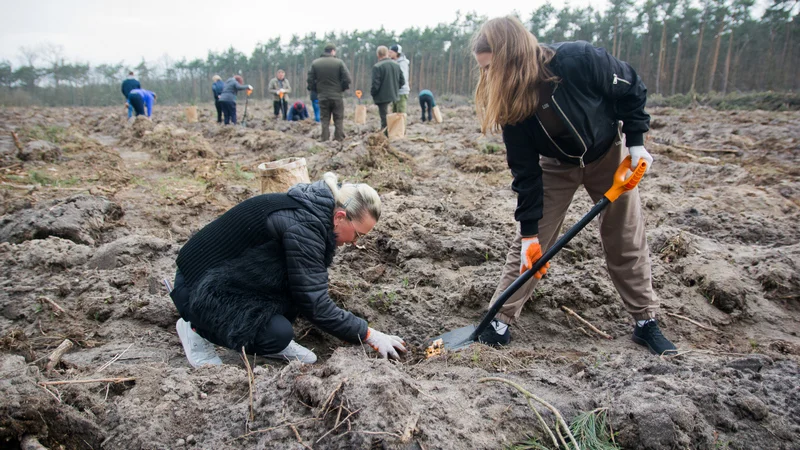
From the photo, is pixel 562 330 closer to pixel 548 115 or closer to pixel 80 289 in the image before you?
pixel 548 115

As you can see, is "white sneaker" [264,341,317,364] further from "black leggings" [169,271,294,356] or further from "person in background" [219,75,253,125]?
"person in background" [219,75,253,125]

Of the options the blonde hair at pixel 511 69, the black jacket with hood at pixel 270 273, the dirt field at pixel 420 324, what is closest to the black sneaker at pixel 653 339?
the dirt field at pixel 420 324

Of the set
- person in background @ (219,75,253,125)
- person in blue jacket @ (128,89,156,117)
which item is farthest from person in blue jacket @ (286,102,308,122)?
person in blue jacket @ (128,89,156,117)

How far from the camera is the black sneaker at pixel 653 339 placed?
253 centimetres

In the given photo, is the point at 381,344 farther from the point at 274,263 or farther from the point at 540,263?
the point at 540,263

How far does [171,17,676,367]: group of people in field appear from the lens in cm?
218

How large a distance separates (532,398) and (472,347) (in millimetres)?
697

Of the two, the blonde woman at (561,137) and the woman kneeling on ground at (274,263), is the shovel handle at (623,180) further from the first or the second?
the woman kneeling on ground at (274,263)

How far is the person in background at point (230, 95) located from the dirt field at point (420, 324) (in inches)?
271

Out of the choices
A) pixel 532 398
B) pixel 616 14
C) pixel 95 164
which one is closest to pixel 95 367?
pixel 532 398

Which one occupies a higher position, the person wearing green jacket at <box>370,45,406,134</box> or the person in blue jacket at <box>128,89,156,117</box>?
the person wearing green jacket at <box>370,45,406,134</box>

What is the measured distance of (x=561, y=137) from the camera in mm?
2287

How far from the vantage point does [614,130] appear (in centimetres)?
237

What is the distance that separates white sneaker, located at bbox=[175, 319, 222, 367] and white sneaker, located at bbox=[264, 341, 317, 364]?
0.31 m
